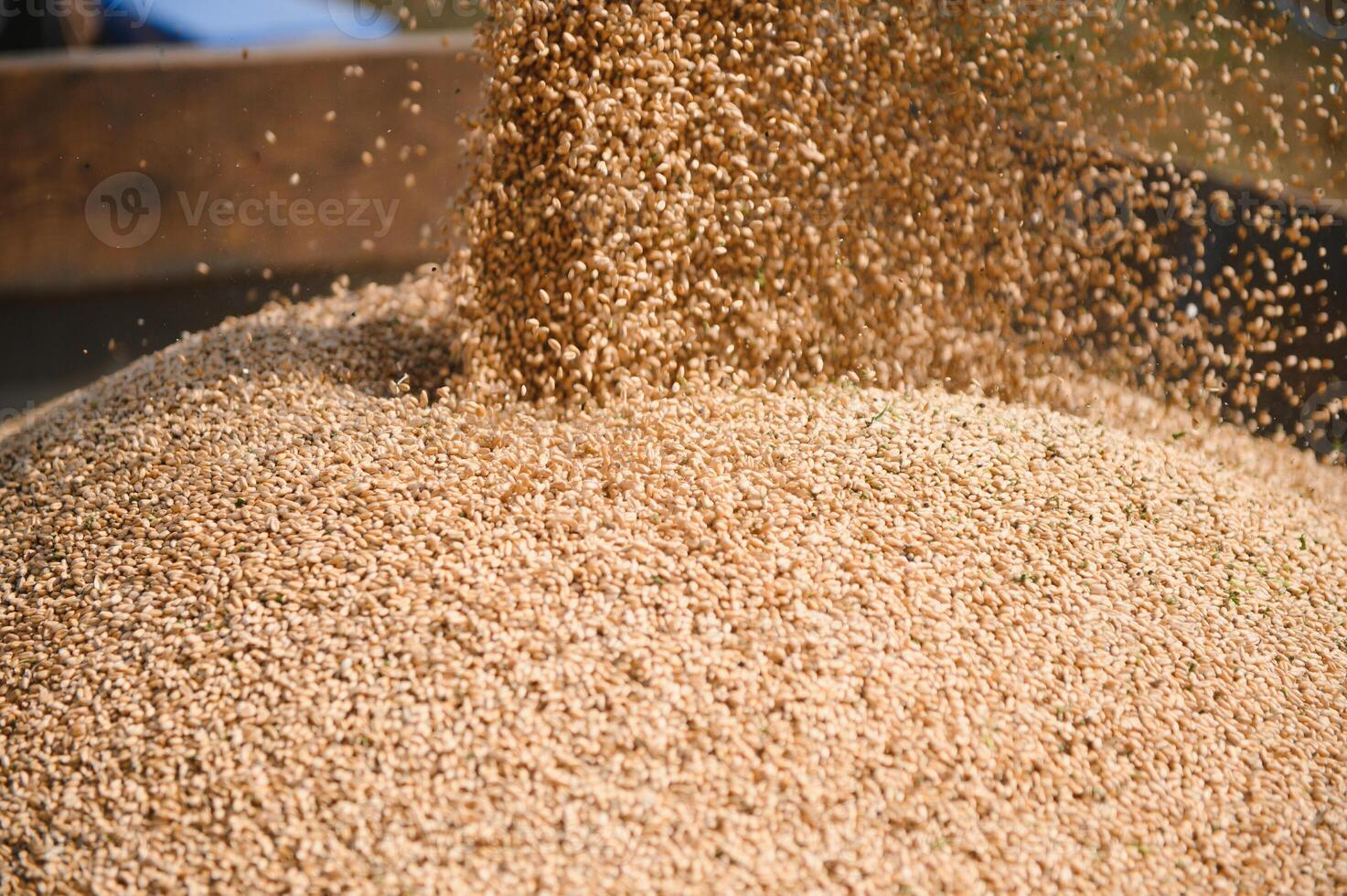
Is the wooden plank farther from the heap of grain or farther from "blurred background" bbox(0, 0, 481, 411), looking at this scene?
the heap of grain

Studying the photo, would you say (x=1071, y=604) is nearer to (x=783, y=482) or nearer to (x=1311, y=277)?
(x=783, y=482)

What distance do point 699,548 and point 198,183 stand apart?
317cm

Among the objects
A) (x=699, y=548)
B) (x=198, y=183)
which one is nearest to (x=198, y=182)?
(x=198, y=183)

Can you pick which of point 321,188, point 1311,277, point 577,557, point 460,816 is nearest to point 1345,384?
point 1311,277

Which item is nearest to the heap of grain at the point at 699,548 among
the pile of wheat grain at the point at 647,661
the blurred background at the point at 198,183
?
the pile of wheat grain at the point at 647,661

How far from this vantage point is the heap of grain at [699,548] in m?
1.58

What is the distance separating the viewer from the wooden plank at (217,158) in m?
3.96

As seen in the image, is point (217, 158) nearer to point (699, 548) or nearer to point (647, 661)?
point (699, 548)

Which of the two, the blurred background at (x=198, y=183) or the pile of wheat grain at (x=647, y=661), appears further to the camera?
the blurred background at (x=198, y=183)

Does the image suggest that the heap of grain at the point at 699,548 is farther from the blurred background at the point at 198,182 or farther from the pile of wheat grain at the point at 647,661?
the blurred background at the point at 198,182

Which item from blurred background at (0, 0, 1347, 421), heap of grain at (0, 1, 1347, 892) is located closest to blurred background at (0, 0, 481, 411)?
blurred background at (0, 0, 1347, 421)

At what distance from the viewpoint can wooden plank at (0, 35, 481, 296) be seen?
3.96 m

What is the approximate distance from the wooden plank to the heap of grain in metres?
1.21

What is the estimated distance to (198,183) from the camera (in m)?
4.06
